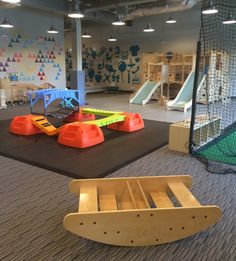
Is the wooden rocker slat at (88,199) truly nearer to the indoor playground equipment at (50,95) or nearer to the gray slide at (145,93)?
the indoor playground equipment at (50,95)

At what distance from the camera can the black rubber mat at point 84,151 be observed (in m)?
3.38

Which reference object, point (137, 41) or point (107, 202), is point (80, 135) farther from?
point (137, 41)

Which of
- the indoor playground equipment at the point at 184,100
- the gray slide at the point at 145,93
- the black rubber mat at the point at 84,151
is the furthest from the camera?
the gray slide at the point at 145,93

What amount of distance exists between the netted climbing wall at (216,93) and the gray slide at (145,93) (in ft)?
5.67

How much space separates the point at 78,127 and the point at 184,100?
5400 millimetres

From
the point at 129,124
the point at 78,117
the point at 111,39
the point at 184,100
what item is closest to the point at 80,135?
the point at 129,124

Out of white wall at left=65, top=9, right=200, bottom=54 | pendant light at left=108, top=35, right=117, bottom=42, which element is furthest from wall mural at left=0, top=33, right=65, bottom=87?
white wall at left=65, top=9, right=200, bottom=54

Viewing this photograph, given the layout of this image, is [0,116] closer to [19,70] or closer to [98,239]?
[19,70]

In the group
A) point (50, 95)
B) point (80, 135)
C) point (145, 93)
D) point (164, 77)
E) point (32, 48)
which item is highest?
point (32, 48)

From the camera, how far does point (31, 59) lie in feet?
33.5

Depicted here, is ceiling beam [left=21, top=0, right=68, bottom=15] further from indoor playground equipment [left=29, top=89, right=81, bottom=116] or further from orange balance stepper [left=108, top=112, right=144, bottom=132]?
orange balance stepper [left=108, top=112, right=144, bottom=132]

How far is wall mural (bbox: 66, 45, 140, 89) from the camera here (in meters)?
14.0

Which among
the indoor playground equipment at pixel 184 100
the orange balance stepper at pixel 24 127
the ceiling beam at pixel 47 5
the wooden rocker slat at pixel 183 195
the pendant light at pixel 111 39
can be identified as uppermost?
the ceiling beam at pixel 47 5

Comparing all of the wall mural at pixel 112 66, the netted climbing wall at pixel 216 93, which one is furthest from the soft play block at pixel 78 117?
the wall mural at pixel 112 66
